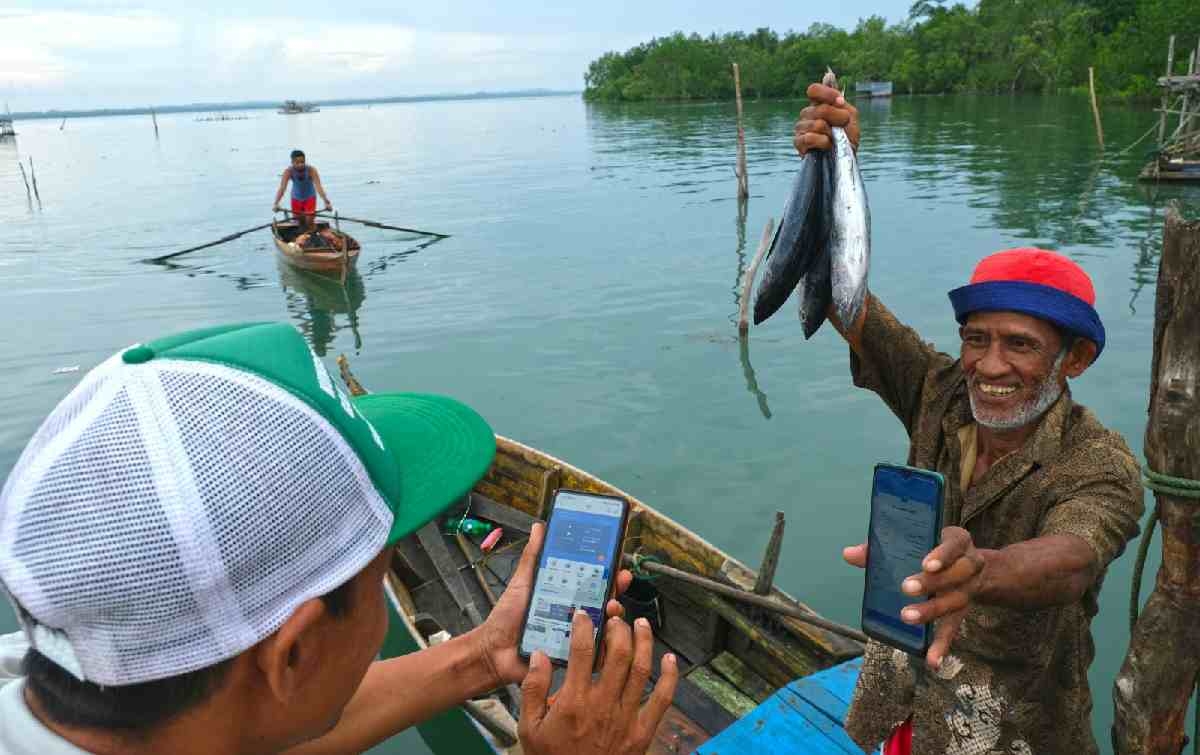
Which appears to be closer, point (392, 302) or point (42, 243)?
point (392, 302)

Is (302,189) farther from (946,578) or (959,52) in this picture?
(959,52)

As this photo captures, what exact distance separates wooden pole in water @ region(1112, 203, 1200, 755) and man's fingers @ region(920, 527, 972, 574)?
1.10 meters

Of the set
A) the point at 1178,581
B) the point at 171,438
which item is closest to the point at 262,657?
the point at 171,438

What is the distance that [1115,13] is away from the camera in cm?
6744

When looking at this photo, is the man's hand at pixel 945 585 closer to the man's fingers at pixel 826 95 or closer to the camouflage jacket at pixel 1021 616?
the camouflage jacket at pixel 1021 616

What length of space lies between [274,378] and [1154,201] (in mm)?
30894

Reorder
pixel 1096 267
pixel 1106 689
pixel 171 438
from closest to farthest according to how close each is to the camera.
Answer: pixel 171 438
pixel 1106 689
pixel 1096 267

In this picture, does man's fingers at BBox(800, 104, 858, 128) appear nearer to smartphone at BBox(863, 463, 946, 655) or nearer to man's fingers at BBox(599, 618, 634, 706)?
smartphone at BBox(863, 463, 946, 655)

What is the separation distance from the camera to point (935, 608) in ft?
6.64

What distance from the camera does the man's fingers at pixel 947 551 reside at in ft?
6.50

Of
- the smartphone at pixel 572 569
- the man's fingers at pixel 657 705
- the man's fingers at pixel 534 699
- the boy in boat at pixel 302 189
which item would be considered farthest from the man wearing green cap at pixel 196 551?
the boy in boat at pixel 302 189

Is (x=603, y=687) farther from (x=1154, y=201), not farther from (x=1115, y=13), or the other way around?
(x=1115, y=13)

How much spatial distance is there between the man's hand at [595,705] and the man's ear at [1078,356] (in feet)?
6.53

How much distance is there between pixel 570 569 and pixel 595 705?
2.47 ft
